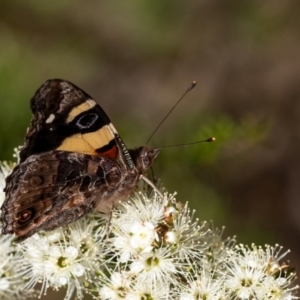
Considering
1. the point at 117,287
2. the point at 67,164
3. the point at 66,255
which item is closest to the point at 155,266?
the point at 117,287

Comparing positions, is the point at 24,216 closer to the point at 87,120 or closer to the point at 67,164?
the point at 67,164

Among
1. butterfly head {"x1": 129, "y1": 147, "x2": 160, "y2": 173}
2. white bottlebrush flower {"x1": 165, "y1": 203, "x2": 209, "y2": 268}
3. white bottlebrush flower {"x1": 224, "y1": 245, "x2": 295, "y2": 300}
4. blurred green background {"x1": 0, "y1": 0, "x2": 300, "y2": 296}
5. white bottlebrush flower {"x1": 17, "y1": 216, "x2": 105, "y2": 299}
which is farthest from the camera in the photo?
blurred green background {"x1": 0, "y1": 0, "x2": 300, "y2": 296}

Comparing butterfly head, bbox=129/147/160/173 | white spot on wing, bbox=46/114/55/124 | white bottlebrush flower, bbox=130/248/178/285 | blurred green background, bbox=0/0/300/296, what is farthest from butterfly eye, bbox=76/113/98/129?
blurred green background, bbox=0/0/300/296

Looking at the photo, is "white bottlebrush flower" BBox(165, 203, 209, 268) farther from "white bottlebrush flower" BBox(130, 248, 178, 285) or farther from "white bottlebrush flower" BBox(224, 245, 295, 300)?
"white bottlebrush flower" BBox(224, 245, 295, 300)

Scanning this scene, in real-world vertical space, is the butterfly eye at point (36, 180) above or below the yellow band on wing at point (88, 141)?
below

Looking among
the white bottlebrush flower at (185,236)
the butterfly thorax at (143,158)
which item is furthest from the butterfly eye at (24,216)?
the white bottlebrush flower at (185,236)

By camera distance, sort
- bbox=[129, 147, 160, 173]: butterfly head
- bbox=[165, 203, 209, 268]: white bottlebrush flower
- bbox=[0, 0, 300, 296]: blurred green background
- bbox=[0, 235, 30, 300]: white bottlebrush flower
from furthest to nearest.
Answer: bbox=[0, 0, 300, 296]: blurred green background < bbox=[0, 235, 30, 300]: white bottlebrush flower < bbox=[129, 147, 160, 173]: butterfly head < bbox=[165, 203, 209, 268]: white bottlebrush flower

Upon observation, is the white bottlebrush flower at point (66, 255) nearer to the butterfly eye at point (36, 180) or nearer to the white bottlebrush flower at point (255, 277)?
the butterfly eye at point (36, 180)
